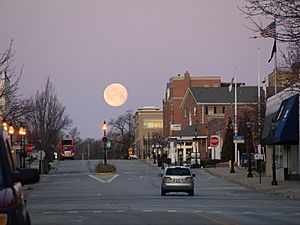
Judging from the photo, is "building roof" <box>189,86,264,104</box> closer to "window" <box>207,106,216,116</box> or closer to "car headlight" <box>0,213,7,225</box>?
"window" <box>207,106,216,116</box>

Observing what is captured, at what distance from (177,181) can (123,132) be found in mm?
138317

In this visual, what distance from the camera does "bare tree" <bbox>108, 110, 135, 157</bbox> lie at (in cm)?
17312

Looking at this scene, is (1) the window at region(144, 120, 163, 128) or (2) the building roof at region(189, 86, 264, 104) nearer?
(2) the building roof at region(189, 86, 264, 104)

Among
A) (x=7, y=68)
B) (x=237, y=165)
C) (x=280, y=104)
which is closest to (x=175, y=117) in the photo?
(x=237, y=165)

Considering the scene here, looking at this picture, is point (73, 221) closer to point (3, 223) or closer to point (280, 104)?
point (3, 223)

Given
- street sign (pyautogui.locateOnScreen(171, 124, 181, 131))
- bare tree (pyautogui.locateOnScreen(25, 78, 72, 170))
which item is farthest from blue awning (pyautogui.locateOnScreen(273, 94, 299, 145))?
street sign (pyautogui.locateOnScreen(171, 124, 181, 131))

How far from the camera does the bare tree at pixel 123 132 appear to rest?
6816 inches

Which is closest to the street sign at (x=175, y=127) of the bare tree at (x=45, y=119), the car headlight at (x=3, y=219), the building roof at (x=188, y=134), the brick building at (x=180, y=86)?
the building roof at (x=188, y=134)

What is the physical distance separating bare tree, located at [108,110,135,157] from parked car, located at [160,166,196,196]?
131 meters

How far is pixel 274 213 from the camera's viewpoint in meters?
25.0

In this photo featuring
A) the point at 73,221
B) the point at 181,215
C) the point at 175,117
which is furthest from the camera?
the point at 175,117

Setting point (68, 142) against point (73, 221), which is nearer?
point (73, 221)

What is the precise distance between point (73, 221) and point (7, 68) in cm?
2009

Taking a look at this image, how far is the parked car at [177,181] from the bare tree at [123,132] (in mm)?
130742
